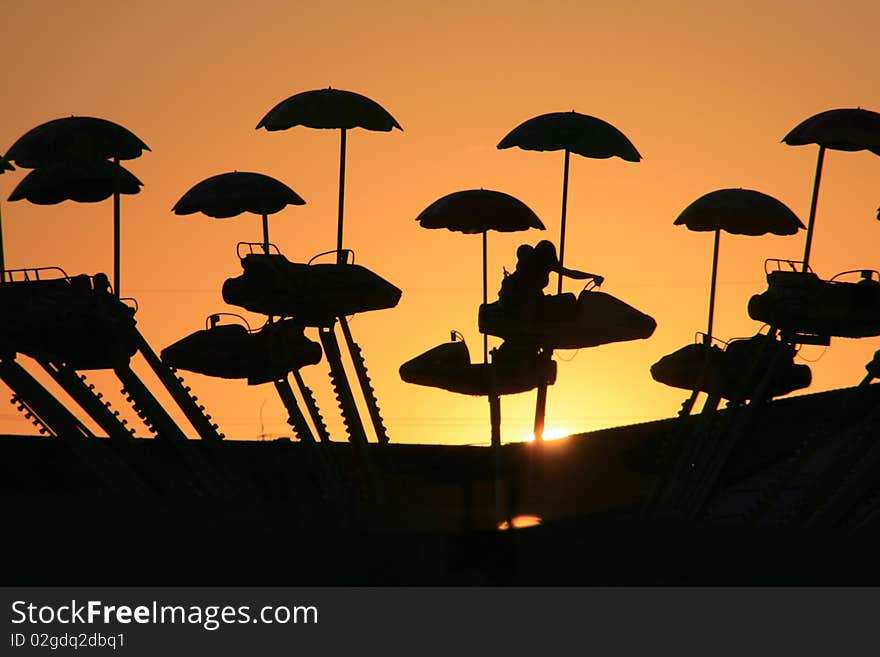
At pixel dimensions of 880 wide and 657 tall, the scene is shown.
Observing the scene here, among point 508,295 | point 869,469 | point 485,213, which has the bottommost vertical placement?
point 869,469

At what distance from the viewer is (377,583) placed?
21203 millimetres

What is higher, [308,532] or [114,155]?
[114,155]

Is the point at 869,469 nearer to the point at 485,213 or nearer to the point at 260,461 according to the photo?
the point at 485,213

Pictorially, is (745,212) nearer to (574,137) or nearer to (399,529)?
(574,137)

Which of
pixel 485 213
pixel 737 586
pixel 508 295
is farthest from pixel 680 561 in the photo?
pixel 485 213

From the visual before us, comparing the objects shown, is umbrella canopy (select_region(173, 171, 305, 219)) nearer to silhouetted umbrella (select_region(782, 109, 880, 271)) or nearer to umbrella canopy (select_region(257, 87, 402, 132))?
umbrella canopy (select_region(257, 87, 402, 132))

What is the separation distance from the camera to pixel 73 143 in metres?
24.0

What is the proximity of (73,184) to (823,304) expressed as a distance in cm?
1073

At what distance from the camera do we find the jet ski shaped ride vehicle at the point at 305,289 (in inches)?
933

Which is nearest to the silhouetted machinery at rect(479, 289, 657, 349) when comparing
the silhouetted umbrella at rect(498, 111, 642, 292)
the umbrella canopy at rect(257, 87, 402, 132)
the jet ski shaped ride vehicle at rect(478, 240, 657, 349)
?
the jet ski shaped ride vehicle at rect(478, 240, 657, 349)

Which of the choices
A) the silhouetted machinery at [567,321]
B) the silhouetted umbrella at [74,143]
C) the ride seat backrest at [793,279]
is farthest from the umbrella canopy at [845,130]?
the silhouetted umbrella at [74,143]

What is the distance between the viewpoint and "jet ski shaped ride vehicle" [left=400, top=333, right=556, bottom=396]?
24422mm
